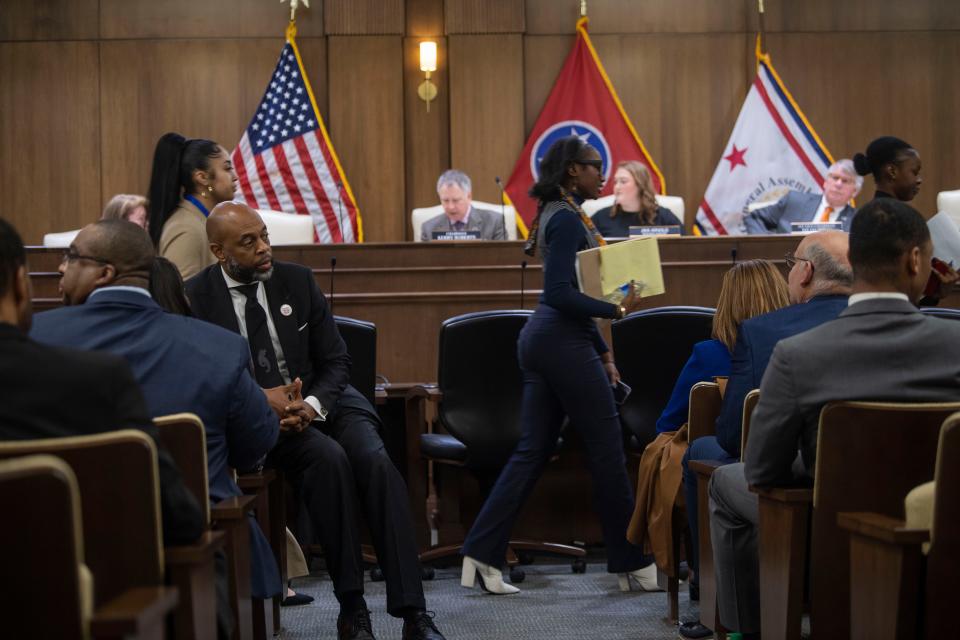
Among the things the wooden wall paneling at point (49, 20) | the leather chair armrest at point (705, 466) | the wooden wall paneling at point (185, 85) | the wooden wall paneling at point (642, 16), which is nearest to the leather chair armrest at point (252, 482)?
the leather chair armrest at point (705, 466)

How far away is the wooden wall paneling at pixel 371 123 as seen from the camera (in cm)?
887

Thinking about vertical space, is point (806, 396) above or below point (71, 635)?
above

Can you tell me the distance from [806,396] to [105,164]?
7603 millimetres

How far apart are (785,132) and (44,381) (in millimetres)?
7555

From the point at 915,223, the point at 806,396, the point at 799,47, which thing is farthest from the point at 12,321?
the point at 799,47

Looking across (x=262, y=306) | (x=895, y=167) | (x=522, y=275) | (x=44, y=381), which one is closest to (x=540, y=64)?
(x=522, y=275)

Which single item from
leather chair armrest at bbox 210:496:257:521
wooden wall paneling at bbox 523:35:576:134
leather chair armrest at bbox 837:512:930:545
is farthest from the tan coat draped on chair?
wooden wall paneling at bbox 523:35:576:134

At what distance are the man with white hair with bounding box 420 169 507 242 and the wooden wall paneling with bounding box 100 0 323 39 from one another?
223 centimetres

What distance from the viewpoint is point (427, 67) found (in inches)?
346

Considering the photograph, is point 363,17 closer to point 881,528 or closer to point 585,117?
point 585,117

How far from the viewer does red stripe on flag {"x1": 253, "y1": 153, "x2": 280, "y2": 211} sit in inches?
331

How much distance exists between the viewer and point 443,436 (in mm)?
4715

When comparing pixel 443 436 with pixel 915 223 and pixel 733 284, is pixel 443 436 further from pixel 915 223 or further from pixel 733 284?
pixel 915 223

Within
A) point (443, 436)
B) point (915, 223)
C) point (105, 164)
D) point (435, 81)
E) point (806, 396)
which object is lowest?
point (443, 436)
